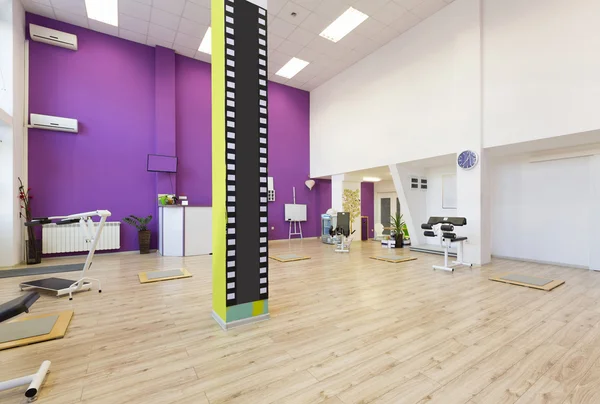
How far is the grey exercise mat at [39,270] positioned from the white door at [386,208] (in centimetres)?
938

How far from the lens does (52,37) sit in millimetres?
5895

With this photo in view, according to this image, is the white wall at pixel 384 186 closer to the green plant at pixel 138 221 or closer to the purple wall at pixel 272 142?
the purple wall at pixel 272 142

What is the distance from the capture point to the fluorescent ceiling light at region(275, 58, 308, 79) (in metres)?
8.23

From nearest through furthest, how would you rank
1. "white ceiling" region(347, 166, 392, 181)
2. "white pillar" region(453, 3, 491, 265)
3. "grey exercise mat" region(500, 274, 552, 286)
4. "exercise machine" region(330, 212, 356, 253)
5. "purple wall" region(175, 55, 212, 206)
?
"grey exercise mat" region(500, 274, 552, 286), "white pillar" region(453, 3, 491, 265), "exercise machine" region(330, 212, 356, 253), "purple wall" region(175, 55, 212, 206), "white ceiling" region(347, 166, 392, 181)

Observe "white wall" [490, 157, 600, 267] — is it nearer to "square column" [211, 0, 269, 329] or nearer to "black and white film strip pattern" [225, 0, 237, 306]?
"square column" [211, 0, 269, 329]

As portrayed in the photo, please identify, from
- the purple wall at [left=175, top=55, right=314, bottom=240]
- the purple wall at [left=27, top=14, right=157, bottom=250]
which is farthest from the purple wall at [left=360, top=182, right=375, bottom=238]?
the purple wall at [left=27, top=14, right=157, bottom=250]

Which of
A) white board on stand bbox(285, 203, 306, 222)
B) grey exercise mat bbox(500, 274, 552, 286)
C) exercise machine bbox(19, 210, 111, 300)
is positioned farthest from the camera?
white board on stand bbox(285, 203, 306, 222)

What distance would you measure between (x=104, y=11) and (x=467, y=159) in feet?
27.6

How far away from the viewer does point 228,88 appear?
101 inches

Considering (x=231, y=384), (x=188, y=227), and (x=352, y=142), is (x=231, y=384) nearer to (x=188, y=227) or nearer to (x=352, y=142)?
(x=188, y=227)

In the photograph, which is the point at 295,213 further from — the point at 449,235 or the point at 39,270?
the point at 39,270

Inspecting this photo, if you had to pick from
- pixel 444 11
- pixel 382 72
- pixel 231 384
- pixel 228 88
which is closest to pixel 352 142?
pixel 382 72

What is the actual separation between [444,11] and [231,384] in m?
7.74

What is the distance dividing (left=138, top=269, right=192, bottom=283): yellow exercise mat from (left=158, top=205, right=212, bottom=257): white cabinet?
149 cm
